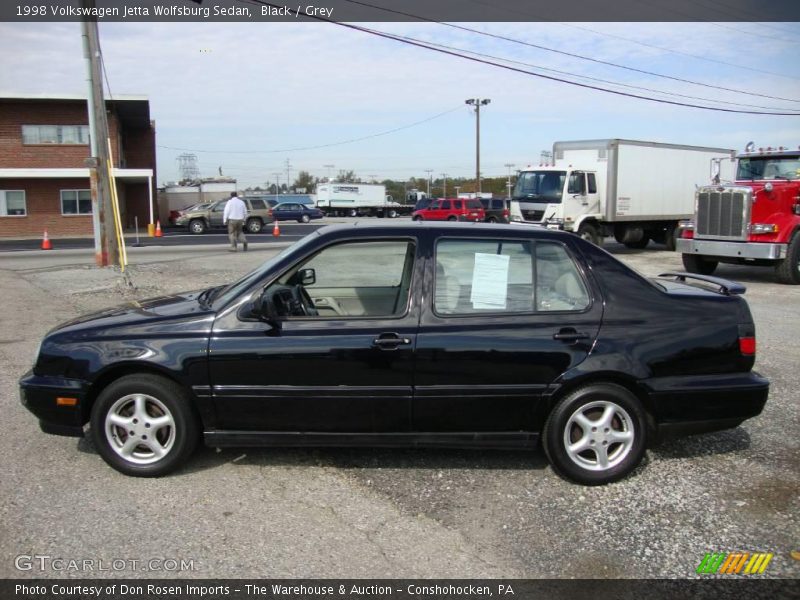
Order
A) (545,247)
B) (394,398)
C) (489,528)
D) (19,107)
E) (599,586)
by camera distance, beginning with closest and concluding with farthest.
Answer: (599,586)
(489,528)
(394,398)
(545,247)
(19,107)

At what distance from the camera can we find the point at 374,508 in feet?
11.9

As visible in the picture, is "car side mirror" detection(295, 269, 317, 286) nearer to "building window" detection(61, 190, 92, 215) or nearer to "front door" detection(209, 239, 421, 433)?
"front door" detection(209, 239, 421, 433)

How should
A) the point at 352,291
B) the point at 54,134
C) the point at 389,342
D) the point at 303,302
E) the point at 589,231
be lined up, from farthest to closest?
1. the point at 54,134
2. the point at 589,231
3. the point at 352,291
4. the point at 303,302
5. the point at 389,342

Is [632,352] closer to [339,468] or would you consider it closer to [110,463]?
[339,468]

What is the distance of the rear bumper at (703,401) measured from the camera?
12.8 ft

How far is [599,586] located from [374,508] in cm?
127

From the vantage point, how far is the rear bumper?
3895mm

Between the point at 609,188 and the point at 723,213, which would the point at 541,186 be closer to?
the point at 609,188

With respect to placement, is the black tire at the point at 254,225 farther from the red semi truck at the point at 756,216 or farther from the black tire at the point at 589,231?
the red semi truck at the point at 756,216

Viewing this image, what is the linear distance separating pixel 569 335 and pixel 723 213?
1160 centimetres

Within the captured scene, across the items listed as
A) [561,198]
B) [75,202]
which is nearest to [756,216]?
[561,198]

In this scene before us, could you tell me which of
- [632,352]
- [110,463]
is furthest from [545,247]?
[110,463]

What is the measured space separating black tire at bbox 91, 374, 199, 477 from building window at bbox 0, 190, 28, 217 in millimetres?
33088

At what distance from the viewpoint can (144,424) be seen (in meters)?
3.86
